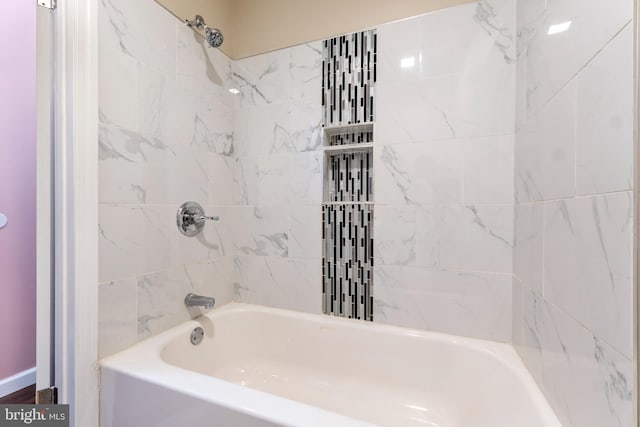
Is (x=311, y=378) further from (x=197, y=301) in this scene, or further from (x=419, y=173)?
(x=419, y=173)

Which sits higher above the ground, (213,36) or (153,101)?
(213,36)

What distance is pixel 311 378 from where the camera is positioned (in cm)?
142

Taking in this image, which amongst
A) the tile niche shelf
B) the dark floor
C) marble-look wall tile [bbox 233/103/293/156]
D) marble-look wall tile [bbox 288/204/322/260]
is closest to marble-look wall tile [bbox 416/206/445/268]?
the tile niche shelf

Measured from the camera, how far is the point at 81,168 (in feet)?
3.08

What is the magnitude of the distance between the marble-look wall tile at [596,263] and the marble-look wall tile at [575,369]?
0.04m

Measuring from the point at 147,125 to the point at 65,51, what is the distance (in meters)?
0.32

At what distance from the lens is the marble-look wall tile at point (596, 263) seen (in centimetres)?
49

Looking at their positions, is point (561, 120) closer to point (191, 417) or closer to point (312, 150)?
point (312, 150)

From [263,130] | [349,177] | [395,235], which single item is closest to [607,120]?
[395,235]

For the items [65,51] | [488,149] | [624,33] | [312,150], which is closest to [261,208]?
[312,150]

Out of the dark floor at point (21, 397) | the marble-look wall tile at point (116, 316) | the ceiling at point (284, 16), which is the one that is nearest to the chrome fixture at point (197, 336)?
the marble-look wall tile at point (116, 316)

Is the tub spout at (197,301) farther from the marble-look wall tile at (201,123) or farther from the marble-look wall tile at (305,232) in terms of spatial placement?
the marble-look wall tile at (201,123)

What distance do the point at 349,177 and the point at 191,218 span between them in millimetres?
822

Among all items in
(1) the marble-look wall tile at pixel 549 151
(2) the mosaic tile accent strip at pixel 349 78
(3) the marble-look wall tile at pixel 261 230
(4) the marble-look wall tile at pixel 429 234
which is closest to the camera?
(1) the marble-look wall tile at pixel 549 151
